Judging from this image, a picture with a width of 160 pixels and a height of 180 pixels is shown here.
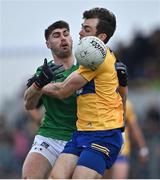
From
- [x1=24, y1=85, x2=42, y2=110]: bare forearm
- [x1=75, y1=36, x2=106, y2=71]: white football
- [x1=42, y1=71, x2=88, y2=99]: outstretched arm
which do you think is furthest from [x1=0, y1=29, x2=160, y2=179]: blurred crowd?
[x1=75, y1=36, x2=106, y2=71]: white football

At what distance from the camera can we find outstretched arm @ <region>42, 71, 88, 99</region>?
908 cm

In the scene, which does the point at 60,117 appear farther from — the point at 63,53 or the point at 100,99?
the point at 100,99

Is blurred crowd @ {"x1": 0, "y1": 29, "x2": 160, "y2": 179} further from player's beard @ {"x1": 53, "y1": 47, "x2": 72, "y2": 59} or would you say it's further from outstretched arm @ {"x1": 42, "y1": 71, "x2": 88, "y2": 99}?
outstretched arm @ {"x1": 42, "y1": 71, "x2": 88, "y2": 99}

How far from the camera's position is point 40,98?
33.7ft

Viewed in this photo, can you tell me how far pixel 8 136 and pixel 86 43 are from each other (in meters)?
8.72

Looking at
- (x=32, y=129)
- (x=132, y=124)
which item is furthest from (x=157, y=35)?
(x=132, y=124)

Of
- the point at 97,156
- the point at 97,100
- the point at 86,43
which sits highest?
the point at 86,43

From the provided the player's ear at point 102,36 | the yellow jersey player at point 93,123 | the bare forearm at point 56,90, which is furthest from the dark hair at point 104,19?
the bare forearm at point 56,90

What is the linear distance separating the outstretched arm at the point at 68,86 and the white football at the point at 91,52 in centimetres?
17

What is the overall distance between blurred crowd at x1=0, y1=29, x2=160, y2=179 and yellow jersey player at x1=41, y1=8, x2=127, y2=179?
7.19 meters

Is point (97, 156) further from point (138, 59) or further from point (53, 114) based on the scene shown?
point (138, 59)

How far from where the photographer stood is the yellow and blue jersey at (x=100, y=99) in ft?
30.1

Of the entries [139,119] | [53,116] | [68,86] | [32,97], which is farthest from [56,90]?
[139,119]

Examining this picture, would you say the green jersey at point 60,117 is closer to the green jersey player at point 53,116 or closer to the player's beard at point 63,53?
the green jersey player at point 53,116
